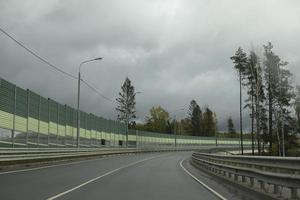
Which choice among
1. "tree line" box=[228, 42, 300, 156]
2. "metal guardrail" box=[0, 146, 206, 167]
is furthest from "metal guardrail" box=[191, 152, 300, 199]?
"tree line" box=[228, 42, 300, 156]

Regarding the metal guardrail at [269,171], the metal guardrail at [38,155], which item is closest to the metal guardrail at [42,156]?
the metal guardrail at [38,155]

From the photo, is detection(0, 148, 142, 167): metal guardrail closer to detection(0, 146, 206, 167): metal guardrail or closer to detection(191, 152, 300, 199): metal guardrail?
detection(0, 146, 206, 167): metal guardrail

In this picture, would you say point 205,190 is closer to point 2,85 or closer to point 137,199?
point 137,199

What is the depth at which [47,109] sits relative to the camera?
153 feet

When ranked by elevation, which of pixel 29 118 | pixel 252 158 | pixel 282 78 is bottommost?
pixel 252 158

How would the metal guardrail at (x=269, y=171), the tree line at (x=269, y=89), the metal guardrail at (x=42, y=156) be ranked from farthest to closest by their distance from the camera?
the tree line at (x=269, y=89)
the metal guardrail at (x=42, y=156)
the metal guardrail at (x=269, y=171)

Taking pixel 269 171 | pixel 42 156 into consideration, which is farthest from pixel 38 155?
pixel 269 171

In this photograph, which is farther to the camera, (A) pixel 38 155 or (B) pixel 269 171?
(A) pixel 38 155

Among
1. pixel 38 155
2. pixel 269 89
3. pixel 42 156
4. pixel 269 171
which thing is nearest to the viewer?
pixel 269 171

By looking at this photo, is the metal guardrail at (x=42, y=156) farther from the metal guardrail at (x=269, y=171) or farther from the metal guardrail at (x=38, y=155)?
the metal guardrail at (x=269, y=171)

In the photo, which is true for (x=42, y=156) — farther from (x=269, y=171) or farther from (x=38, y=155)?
(x=269, y=171)

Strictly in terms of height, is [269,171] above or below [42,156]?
below

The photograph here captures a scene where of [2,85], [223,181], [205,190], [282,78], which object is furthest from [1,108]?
[282,78]

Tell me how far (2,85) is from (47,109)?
11722 mm
